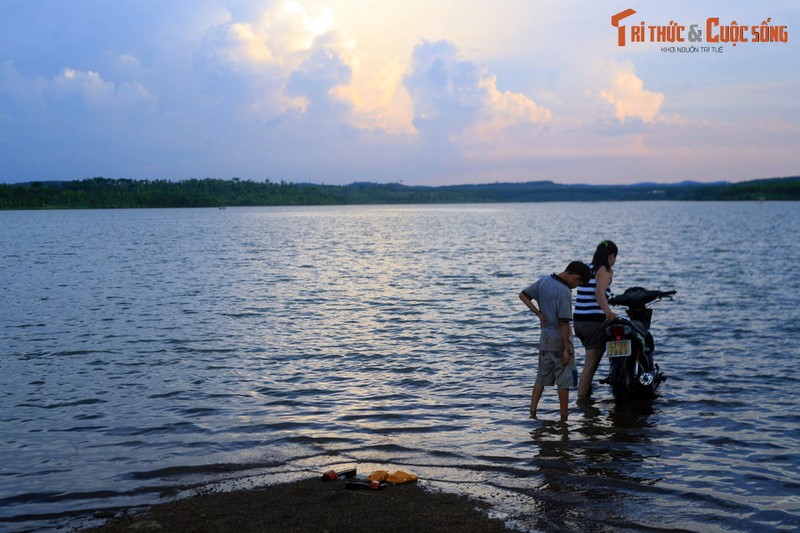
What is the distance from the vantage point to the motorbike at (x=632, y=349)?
1001 cm

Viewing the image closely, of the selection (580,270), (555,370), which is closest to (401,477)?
(555,370)

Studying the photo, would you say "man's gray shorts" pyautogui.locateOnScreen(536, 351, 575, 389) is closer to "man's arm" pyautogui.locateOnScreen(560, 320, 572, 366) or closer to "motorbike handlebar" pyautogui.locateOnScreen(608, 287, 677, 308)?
"man's arm" pyautogui.locateOnScreen(560, 320, 572, 366)

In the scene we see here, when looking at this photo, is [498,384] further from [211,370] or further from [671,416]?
[211,370]

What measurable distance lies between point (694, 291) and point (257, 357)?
56.1 feet

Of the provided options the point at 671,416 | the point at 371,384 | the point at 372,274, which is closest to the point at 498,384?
the point at 371,384

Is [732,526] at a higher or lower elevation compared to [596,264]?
lower

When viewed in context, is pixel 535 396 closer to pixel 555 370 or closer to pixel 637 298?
pixel 555 370

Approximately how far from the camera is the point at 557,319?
9.09 metres

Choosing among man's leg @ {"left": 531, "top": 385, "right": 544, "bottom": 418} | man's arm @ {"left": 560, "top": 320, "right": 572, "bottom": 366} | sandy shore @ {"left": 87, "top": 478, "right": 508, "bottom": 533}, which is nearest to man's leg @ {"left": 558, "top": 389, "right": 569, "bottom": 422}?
man's leg @ {"left": 531, "top": 385, "right": 544, "bottom": 418}

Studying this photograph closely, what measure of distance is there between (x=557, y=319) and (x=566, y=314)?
5.4 inches

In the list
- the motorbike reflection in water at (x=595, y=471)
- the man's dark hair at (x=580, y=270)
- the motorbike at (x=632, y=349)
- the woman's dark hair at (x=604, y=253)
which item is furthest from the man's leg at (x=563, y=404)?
the woman's dark hair at (x=604, y=253)

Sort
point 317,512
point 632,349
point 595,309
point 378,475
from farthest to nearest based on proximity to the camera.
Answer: point 632,349 < point 595,309 < point 378,475 < point 317,512

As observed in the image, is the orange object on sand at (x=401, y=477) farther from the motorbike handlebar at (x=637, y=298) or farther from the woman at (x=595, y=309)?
the motorbike handlebar at (x=637, y=298)

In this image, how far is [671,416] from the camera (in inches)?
396
